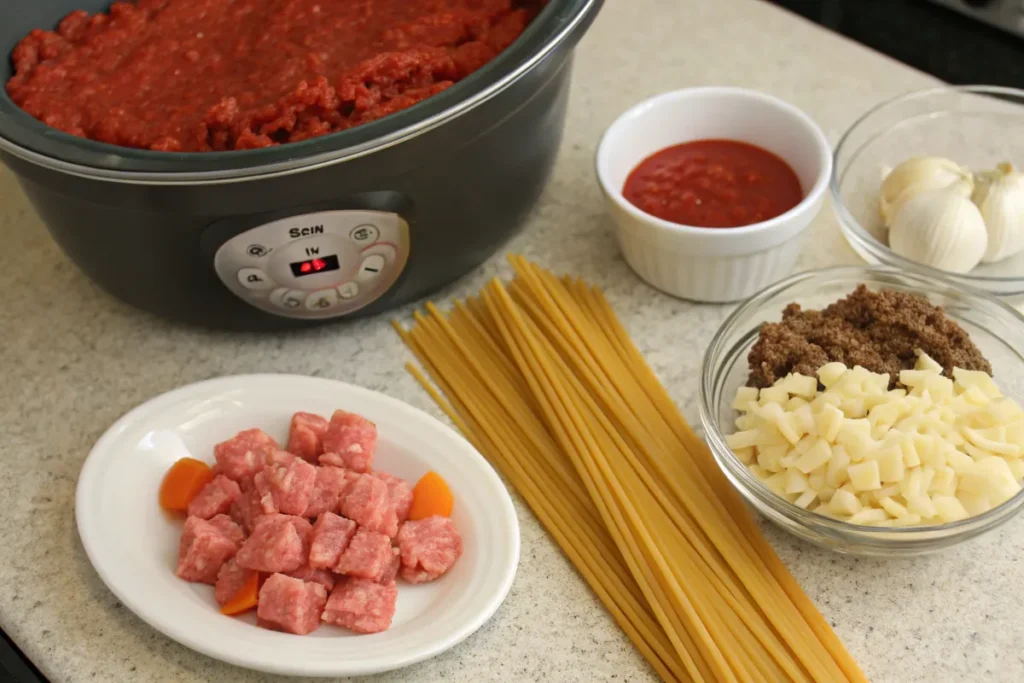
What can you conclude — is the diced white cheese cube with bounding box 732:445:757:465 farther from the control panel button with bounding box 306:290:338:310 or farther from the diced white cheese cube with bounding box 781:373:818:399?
the control panel button with bounding box 306:290:338:310

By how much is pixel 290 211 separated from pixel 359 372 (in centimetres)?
27

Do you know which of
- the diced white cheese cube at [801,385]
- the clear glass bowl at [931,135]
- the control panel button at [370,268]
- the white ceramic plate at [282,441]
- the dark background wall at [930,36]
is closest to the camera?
the white ceramic plate at [282,441]

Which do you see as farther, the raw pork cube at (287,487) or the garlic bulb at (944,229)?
the garlic bulb at (944,229)

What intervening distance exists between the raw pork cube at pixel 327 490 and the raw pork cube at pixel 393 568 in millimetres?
78

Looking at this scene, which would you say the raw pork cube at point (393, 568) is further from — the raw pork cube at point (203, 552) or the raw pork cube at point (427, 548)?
the raw pork cube at point (203, 552)

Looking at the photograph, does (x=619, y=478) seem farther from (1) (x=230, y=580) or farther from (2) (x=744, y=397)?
(1) (x=230, y=580)

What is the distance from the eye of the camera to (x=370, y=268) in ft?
3.93

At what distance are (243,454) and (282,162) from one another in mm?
312

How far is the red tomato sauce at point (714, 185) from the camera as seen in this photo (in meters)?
1.27

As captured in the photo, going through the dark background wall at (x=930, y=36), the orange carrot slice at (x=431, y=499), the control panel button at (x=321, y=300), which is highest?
the control panel button at (x=321, y=300)

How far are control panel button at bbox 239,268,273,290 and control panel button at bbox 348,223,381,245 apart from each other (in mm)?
113

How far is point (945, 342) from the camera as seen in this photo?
3.62 feet

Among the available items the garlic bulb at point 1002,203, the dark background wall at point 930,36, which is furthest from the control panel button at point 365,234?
the dark background wall at point 930,36

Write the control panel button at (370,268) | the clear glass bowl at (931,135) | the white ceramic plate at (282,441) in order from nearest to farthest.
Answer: the white ceramic plate at (282,441) < the control panel button at (370,268) < the clear glass bowl at (931,135)
